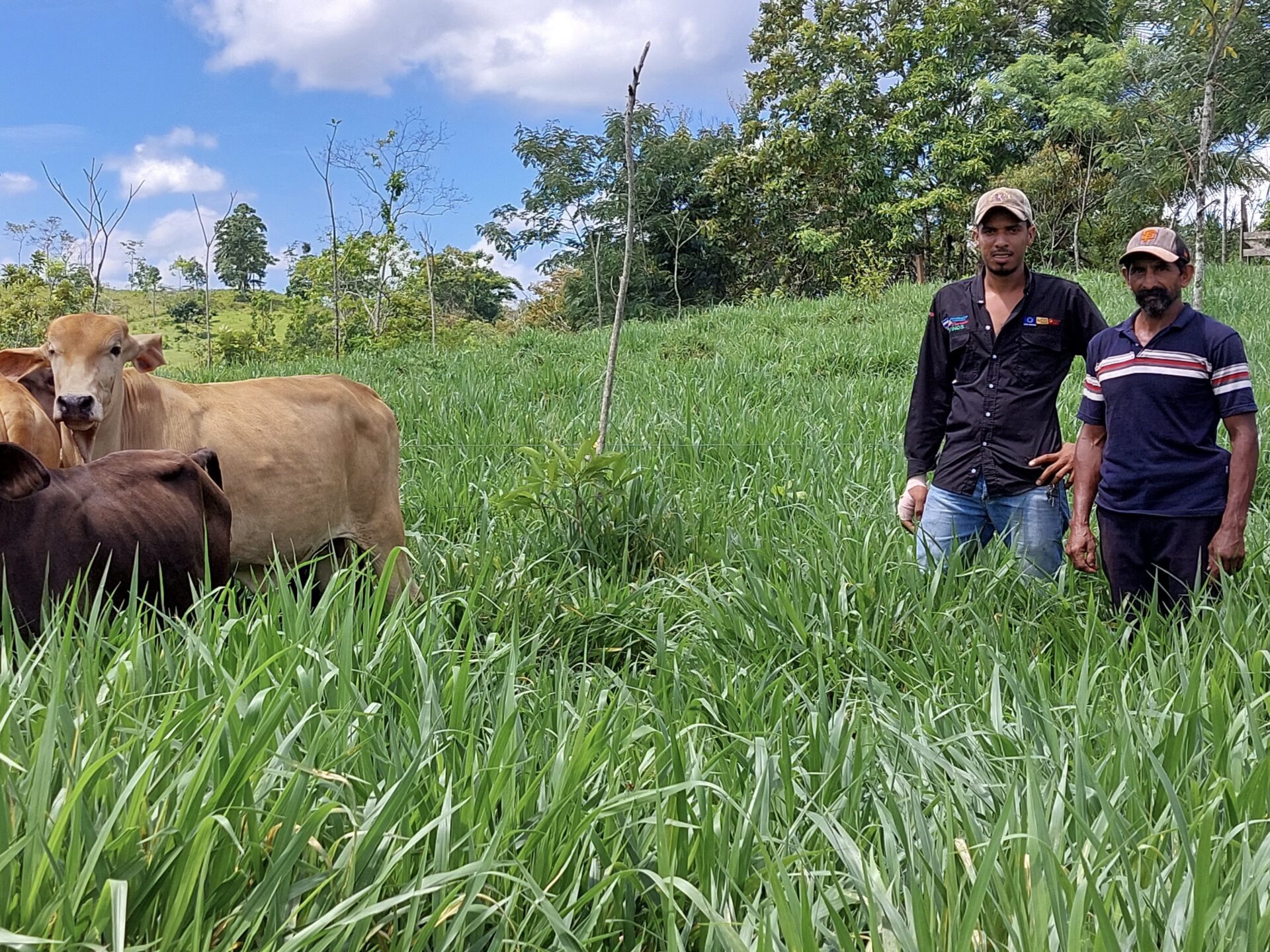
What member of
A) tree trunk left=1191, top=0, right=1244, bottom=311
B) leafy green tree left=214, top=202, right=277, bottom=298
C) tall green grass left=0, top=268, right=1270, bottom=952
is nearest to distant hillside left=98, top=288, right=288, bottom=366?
leafy green tree left=214, top=202, right=277, bottom=298

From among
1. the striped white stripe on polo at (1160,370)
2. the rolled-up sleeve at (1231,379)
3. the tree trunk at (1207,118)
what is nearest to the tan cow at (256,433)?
the striped white stripe on polo at (1160,370)

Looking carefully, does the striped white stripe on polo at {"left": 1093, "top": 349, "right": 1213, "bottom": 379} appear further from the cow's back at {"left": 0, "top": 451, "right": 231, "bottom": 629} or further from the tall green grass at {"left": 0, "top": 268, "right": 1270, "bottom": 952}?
the cow's back at {"left": 0, "top": 451, "right": 231, "bottom": 629}

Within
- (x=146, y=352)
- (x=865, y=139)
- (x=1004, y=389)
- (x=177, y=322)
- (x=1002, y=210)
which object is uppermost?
(x=865, y=139)

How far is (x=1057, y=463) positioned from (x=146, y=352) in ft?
10.6

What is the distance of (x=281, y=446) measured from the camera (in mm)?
3908

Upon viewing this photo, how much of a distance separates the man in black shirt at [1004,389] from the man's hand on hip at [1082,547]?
18 cm

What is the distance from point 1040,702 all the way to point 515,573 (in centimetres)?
208

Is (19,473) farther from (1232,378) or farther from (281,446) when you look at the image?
(1232,378)

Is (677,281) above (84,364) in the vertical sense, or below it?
above

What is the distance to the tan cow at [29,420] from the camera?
10.9 ft

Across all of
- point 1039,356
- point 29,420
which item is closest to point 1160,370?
point 1039,356

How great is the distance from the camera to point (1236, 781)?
2031 mm

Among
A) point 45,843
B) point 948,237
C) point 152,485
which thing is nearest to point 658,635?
point 152,485

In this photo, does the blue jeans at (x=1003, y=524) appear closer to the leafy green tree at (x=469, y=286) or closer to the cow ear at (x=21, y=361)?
the cow ear at (x=21, y=361)
